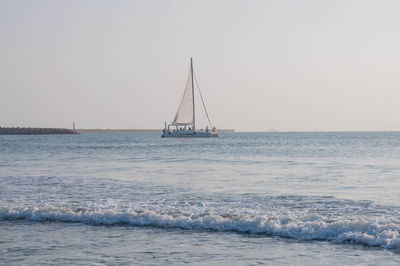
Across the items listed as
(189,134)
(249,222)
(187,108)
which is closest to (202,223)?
(249,222)

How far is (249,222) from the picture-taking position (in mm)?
10328

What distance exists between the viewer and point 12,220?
1130cm

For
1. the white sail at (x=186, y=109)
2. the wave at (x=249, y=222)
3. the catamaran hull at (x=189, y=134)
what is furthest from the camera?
the catamaran hull at (x=189, y=134)

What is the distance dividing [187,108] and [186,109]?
0.28 metres

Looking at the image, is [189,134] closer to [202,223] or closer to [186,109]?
[186,109]

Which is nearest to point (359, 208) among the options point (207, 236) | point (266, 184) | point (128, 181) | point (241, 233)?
point (241, 233)

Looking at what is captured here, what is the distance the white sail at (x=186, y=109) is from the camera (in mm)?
91375

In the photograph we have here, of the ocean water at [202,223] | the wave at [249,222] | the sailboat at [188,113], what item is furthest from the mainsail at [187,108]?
the wave at [249,222]

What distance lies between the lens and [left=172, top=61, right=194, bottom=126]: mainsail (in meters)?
91.4

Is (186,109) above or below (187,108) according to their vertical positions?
below

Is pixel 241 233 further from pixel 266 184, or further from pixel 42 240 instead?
pixel 266 184

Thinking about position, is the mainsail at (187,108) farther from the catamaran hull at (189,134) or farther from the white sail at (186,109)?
the catamaran hull at (189,134)

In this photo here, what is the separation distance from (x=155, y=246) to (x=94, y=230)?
206cm

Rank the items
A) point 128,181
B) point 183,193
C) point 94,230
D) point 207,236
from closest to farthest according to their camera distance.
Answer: point 207,236
point 94,230
point 183,193
point 128,181
